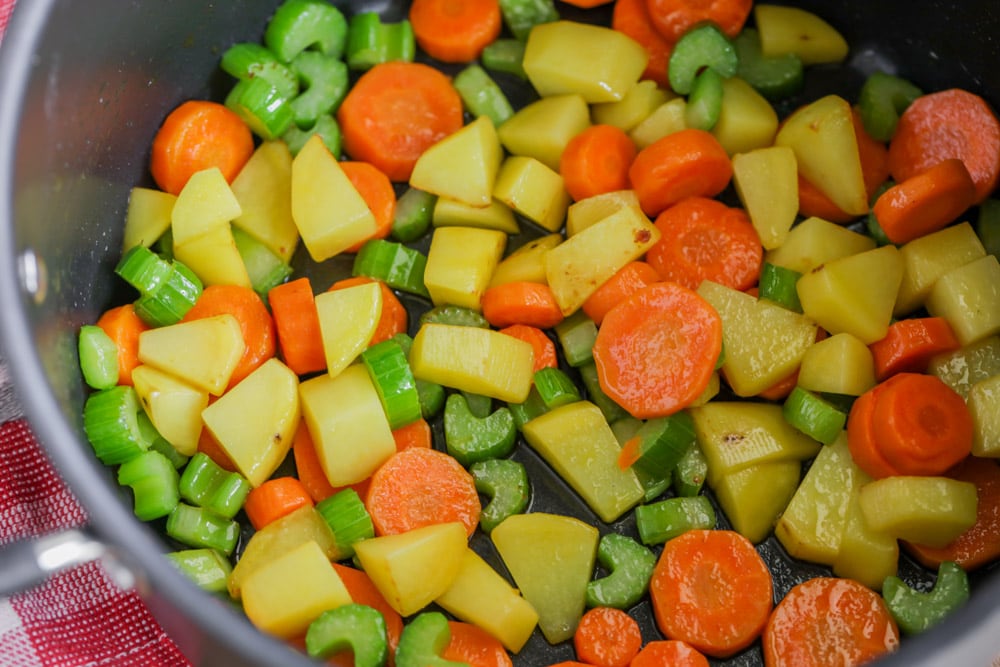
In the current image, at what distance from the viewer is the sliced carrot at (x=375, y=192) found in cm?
302

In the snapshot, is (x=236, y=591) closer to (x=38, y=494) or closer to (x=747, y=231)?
(x=38, y=494)

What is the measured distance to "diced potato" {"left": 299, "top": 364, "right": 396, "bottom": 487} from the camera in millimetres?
2646

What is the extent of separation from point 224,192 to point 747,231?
143 centimetres

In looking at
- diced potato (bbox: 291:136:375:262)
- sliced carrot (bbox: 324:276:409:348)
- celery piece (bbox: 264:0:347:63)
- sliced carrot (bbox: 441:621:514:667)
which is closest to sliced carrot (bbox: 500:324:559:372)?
sliced carrot (bbox: 324:276:409:348)

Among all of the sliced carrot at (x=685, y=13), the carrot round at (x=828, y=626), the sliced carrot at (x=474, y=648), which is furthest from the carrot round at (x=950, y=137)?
the sliced carrot at (x=474, y=648)

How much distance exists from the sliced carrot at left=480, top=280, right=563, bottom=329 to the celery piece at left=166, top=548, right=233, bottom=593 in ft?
3.13

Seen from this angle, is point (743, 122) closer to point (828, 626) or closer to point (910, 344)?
point (910, 344)

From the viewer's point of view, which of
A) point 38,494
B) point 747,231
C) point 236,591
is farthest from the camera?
point 747,231

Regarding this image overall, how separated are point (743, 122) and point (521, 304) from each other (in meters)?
0.86

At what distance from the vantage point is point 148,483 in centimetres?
259

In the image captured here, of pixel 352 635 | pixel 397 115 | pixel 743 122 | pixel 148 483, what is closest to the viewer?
→ pixel 352 635

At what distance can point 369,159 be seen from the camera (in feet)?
10.3

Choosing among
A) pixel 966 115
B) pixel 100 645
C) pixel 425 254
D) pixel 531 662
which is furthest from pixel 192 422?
pixel 966 115

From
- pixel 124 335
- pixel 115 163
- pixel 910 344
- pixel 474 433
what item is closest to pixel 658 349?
pixel 474 433
